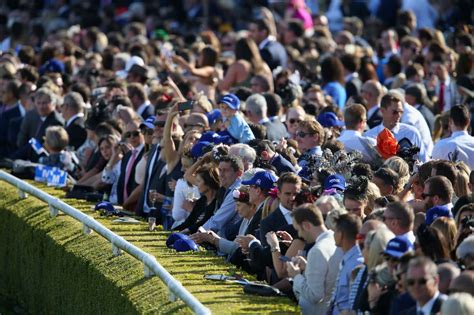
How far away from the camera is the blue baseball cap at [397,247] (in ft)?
28.4

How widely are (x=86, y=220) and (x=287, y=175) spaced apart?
2.32 m

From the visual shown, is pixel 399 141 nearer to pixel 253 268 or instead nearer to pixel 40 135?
pixel 253 268

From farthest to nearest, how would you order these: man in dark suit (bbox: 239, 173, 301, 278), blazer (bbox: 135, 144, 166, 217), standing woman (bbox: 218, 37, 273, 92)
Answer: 1. standing woman (bbox: 218, 37, 273, 92)
2. blazer (bbox: 135, 144, 166, 217)
3. man in dark suit (bbox: 239, 173, 301, 278)

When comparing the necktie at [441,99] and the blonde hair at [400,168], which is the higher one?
the blonde hair at [400,168]

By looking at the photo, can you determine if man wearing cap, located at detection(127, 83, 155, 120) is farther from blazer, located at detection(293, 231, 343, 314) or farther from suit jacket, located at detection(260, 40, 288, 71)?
blazer, located at detection(293, 231, 343, 314)

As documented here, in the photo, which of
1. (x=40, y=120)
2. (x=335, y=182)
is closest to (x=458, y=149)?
(x=335, y=182)

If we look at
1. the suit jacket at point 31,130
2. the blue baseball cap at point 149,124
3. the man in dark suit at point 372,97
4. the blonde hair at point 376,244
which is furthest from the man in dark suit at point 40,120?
the blonde hair at point 376,244

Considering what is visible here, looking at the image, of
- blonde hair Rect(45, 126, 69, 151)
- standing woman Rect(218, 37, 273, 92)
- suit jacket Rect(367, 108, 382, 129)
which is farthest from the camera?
standing woman Rect(218, 37, 273, 92)

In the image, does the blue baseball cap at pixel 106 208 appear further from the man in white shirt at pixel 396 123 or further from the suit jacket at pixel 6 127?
the suit jacket at pixel 6 127

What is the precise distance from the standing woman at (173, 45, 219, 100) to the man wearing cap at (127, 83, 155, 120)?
1322 millimetres

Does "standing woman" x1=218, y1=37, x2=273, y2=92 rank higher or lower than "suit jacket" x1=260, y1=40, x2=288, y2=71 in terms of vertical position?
higher

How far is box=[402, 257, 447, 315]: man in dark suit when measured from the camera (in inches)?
316

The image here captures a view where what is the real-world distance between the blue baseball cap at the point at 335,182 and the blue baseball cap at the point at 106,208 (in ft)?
11.5

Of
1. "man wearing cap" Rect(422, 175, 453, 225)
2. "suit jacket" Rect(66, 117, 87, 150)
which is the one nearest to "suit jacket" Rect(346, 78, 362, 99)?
"suit jacket" Rect(66, 117, 87, 150)
